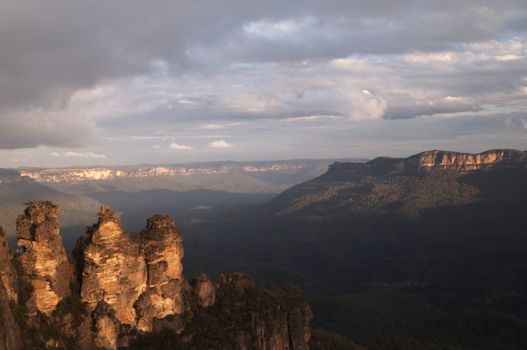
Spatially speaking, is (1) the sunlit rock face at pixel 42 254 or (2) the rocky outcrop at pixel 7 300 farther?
(1) the sunlit rock face at pixel 42 254

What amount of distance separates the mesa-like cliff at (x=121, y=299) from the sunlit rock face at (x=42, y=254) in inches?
3.5

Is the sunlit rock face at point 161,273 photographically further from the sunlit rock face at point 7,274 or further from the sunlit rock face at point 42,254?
the sunlit rock face at point 7,274

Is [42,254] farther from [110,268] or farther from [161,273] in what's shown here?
[161,273]

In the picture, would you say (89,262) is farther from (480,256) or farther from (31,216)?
(480,256)

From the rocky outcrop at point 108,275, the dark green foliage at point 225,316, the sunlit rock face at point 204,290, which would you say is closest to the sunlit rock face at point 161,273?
the rocky outcrop at point 108,275

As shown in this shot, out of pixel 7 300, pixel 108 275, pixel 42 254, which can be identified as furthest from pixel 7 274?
pixel 108 275

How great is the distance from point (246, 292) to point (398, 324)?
53.9 meters

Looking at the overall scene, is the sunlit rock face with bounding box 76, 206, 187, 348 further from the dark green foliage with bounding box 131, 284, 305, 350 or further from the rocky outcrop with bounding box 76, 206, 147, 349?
the dark green foliage with bounding box 131, 284, 305, 350

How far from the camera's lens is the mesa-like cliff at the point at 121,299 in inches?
1688

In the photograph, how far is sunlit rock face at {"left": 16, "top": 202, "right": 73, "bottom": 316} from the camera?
44.2 m

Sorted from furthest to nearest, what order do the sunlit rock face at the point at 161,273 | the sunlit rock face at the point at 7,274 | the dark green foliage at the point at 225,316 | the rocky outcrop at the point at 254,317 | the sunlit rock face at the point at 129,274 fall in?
the rocky outcrop at the point at 254,317 < the sunlit rock face at the point at 161,273 < the dark green foliage at the point at 225,316 < the sunlit rock face at the point at 129,274 < the sunlit rock face at the point at 7,274

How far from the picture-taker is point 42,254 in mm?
44844

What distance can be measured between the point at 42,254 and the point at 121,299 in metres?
9.06

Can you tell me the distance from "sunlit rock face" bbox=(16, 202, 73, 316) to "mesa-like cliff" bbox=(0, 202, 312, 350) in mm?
88
